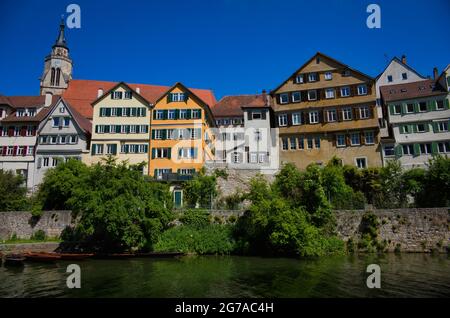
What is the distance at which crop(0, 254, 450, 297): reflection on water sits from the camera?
17312 millimetres

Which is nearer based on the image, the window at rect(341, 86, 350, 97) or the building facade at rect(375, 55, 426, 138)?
the window at rect(341, 86, 350, 97)

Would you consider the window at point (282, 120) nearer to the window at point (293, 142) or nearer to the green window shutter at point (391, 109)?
the window at point (293, 142)

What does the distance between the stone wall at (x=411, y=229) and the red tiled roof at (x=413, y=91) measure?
2068 cm

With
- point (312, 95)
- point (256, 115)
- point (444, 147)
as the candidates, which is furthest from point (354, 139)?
point (256, 115)

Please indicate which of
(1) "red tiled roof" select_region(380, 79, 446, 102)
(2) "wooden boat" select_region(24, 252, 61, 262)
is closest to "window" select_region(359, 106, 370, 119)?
(1) "red tiled roof" select_region(380, 79, 446, 102)

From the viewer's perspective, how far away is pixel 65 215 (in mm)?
36281

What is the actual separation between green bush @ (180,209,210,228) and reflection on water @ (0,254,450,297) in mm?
6285

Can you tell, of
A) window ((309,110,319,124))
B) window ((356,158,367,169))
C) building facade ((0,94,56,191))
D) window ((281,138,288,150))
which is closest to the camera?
window ((356,158,367,169))

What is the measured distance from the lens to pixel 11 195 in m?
39.6

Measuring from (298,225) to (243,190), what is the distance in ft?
40.2

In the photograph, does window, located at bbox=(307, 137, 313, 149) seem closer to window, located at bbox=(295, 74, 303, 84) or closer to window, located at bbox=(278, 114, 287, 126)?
window, located at bbox=(278, 114, 287, 126)

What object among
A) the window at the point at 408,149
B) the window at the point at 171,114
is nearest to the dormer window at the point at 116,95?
the window at the point at 171,114

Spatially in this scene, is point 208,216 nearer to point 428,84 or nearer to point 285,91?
point 285,91
